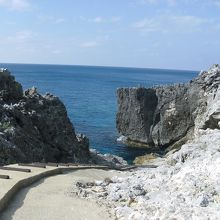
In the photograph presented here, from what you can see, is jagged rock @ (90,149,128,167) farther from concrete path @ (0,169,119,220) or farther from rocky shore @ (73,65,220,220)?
concrete path @ (0,169,119,220)

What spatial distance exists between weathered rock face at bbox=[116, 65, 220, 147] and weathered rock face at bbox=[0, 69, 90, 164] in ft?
88.5

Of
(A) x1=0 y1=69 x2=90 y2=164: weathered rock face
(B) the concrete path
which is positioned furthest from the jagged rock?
(B) the concrete path

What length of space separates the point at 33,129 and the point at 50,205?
18627mm

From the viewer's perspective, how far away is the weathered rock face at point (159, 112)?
66637 mm

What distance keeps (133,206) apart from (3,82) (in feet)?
75.7

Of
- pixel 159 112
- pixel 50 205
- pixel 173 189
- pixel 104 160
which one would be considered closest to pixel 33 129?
pixel 104 160

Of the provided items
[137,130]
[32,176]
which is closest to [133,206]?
[32,176]

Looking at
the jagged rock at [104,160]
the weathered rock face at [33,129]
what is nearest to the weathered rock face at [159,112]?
the jagged rock at [104,160]

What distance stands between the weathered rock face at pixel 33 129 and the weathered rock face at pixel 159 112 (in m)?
27.0

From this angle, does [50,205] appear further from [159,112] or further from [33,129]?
[159,112]

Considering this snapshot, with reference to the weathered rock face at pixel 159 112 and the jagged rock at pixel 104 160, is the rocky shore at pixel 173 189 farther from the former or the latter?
the weathered rock face at pixel 159 112

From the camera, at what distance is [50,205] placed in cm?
1521

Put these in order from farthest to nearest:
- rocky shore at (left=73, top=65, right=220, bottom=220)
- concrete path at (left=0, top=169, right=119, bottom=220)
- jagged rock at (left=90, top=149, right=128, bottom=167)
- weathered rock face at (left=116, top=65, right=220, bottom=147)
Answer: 1. weathered rock face at (left=116, top=65, right=220, bottom=147)
2. jagged rock at (left=90, top=149, right=128, bottom=167)
3. concrete path at (left=0, top=169, right=119, bottom=220)
4. rocky shore at (left=73, top=65, right=220, bottom=220)

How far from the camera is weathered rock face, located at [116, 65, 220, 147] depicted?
6664cm
